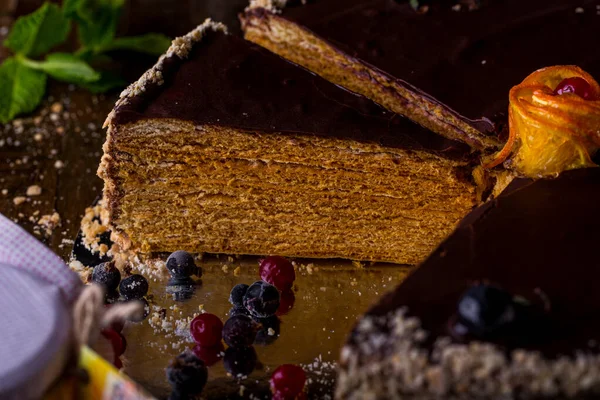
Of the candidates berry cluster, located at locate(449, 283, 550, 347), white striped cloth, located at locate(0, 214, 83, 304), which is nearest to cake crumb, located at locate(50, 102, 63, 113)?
white striped cloth, located at locate(0, 214, 83, 304)

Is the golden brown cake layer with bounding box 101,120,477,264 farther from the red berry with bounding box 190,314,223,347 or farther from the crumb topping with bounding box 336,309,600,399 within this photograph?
the crumb topping with bounding box 336,309,600,399

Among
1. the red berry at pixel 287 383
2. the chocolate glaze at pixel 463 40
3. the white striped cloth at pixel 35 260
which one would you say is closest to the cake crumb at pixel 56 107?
the chocolate glaze at pixel 463 40

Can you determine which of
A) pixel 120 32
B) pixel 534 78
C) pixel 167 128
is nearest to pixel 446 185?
pixel 534 78

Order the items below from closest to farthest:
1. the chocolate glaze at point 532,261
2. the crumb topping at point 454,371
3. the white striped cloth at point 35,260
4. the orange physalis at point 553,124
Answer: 1. the crumb topping at point 454,371
2. the chocolate glaze at point 532,261
3. the white striped cloth at point 35,260
4. the orange physalis at point 553,124

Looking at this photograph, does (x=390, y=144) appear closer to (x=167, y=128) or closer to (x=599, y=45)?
(x=167, y=128)

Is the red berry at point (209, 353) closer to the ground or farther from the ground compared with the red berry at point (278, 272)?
closer to the ground

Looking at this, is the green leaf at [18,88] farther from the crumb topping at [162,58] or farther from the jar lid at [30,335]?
the jar lid at [30,335]

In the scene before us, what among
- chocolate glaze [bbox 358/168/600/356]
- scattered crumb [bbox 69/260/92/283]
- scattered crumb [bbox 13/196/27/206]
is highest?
chocolate glaze [bbox 358/168/600/356]

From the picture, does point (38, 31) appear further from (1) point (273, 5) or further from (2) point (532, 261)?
(2) point (532, 261)
